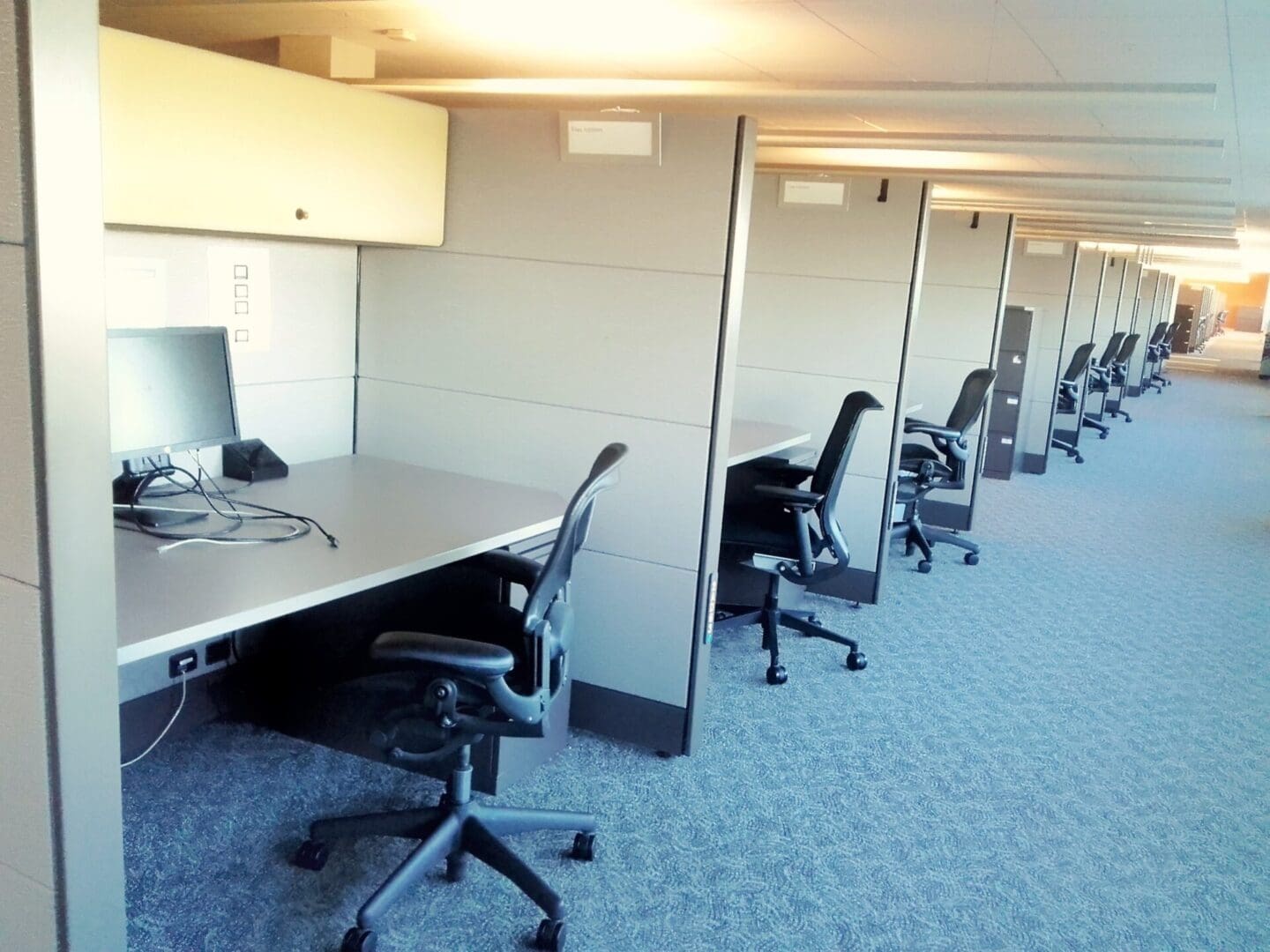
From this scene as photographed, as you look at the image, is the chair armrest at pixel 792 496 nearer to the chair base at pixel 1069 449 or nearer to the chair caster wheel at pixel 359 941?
the chair caster wheel at pixel 359 941

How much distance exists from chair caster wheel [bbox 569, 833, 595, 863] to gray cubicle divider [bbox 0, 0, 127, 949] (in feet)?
4.21

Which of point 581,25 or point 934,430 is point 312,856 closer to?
point 581,25

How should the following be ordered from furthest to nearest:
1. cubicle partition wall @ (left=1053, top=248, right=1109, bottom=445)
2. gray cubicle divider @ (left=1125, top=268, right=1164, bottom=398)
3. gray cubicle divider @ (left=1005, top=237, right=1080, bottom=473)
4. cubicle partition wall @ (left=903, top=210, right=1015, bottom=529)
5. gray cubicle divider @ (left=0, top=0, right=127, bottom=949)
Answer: gray cubicle divider @ (left=1125, top=268, right=1164, bottom=398), cubicle partition wall @ (left=1053, top=248, right=1109, bottom=445), gray cubicle divider @ (left=1005, top=237, right=1080, bottom=473), cubicle partition wall @ (left=903, top=210, right=1015, bottom=529), gray cubicle divider @ (left=0, top=0, right=127, bottom=949)

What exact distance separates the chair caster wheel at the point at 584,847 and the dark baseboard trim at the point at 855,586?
2562 millimetres

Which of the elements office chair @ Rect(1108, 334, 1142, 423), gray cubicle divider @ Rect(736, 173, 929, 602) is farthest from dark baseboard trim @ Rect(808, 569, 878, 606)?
office chair @ Rect(1108, 334, 1142, 423)

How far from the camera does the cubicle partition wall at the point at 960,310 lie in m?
6.34

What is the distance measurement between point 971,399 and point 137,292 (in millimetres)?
4317

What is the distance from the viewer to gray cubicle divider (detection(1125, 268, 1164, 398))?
15227mm

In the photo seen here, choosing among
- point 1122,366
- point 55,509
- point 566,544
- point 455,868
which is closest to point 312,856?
point 455,868

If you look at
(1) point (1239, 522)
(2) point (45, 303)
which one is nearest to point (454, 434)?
(2) point (45, 303)

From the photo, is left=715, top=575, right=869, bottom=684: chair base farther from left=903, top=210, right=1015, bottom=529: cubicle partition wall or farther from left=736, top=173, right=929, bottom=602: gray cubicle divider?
left=903, top=210, right=1015, bottom=529: cubicle partition wall

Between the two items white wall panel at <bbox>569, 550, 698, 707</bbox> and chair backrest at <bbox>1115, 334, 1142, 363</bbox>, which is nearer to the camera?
white wall panel at <bbox>569, 550, 698, 707</bbox>

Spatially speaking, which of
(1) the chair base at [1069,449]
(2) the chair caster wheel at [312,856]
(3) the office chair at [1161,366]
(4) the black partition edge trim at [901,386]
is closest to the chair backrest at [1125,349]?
(1) the chair base at [1069,449]

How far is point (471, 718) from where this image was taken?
2262 millimetres
